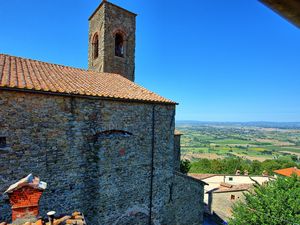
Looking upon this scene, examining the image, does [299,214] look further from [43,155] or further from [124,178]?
[43,155]

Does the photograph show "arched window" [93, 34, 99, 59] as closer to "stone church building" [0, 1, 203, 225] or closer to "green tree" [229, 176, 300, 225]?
"stone church building" [0, 1, 203, 225]

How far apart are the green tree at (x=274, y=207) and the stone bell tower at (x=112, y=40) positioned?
35.4 ft

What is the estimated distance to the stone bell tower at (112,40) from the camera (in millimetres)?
13438

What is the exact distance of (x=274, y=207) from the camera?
35.2ft

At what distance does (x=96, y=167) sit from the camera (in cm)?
823

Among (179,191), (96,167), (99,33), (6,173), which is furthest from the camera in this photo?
(99,33)

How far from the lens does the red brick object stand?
4.19 m

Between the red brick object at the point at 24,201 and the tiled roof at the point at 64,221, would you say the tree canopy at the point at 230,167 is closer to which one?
the tiled roof at the point at 64,221

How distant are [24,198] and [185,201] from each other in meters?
10.1

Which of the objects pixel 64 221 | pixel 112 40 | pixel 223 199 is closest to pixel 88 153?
pixel 64 221

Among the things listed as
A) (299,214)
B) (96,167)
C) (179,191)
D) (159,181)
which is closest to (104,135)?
(96,167)

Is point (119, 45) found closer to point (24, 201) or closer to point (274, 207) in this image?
point (24, 201)

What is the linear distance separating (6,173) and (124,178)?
4326 millimetres

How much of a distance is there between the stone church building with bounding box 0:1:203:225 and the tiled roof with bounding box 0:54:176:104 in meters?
0.03
